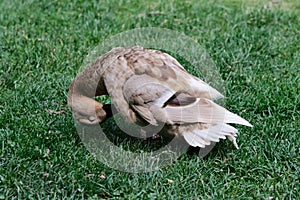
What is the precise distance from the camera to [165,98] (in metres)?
4.61

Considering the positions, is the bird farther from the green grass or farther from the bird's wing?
the green grass

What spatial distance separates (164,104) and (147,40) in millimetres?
2382

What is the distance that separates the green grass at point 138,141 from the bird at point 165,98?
248mm

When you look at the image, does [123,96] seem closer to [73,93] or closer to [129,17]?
[73,93]

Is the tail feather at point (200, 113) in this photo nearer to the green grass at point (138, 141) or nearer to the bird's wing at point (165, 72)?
the bird's wing at point (165, 72)

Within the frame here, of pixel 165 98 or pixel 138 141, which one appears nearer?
pixel 165 98

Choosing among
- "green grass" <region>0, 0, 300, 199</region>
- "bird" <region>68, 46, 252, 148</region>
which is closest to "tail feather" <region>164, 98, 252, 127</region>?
"bird" <region>68, 46, 252, 148</region>

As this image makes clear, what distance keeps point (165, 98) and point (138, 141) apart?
0.59 meters

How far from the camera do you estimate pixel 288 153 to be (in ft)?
15.7

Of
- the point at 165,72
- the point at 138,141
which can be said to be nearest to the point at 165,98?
the point at 165,72

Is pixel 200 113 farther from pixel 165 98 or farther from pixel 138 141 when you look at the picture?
pixel 138 141

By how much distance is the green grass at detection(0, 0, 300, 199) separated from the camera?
4.42m

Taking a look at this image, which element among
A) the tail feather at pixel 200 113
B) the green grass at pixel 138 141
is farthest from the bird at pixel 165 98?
the green grass at pixel 138 141

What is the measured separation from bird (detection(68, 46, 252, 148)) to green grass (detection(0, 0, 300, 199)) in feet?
0.81
